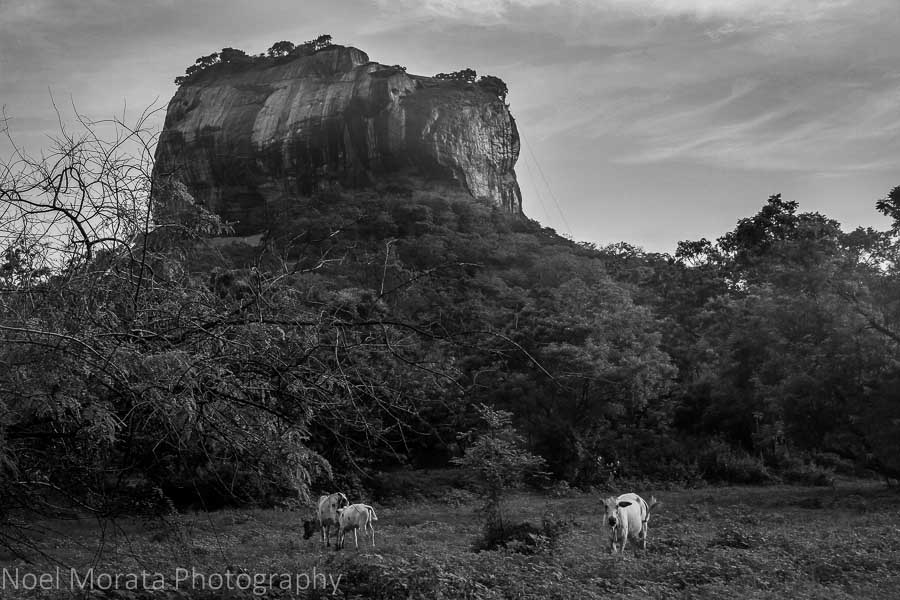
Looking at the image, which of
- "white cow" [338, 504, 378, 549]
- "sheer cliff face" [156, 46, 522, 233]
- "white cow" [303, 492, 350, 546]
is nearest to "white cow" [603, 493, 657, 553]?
"white cow" [338, 504, 378, 549]

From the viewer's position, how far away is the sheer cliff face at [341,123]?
72312 millimetres

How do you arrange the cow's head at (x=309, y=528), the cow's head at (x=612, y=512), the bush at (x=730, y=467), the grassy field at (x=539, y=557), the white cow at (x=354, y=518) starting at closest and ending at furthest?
the grassy field at (x=539, y=557)
the cow's head at (x=612, y=512)
the white cow at (x=354, y=518)
the cow's head at (x=309, y=528)
the bush at (x=730, y=467)

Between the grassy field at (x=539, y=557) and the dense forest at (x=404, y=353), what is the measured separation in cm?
44

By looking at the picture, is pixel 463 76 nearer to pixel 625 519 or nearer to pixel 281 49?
pixel 281 49

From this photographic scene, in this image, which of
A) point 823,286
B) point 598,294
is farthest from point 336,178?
point 823,286

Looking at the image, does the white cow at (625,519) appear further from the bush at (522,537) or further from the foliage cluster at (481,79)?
the foliage cluster at (481,79)

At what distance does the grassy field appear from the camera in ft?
22.7

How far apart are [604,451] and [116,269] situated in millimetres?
23048

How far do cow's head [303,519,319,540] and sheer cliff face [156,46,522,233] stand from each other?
190 feet

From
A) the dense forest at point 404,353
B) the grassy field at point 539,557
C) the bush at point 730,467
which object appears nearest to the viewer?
the dense forest at point 404,353

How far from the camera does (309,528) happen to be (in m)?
13.6

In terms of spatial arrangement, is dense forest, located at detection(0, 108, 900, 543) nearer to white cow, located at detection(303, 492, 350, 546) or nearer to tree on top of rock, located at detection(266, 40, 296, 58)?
white cow, located at detection(303, 492, 350, 546)

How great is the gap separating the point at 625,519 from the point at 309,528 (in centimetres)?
556

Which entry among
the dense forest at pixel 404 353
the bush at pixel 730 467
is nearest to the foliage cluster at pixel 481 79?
the dense forest at pixel 404 353
